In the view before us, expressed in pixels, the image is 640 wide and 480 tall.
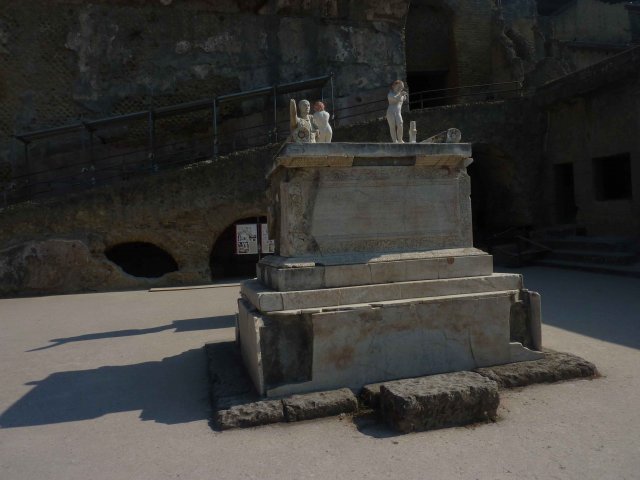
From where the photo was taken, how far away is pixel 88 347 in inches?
250

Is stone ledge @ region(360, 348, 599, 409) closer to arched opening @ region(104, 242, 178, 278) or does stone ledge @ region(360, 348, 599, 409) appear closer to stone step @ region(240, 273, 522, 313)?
stone step @ region(240, 273, 522, 313)

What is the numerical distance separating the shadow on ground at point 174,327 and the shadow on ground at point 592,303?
15.4 ft

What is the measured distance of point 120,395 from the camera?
14.5ft

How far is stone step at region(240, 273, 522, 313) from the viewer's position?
4.10 m

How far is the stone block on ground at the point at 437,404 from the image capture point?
338 cm

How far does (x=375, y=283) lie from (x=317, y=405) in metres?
1.24

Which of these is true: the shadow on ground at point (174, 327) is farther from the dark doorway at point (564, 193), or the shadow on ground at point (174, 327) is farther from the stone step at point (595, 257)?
the dark doorway at point (564, 193)

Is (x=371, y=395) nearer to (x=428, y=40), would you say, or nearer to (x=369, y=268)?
(x=369, y=268)

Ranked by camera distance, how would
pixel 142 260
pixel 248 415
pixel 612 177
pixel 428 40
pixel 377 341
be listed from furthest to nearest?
pixel 428 40
pixel 142 260
pixel 612 177
pixel 377 341
pixel 248 415

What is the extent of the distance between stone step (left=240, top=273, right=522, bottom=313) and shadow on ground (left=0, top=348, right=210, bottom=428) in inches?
39.3

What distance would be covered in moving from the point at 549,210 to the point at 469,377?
1309 cm

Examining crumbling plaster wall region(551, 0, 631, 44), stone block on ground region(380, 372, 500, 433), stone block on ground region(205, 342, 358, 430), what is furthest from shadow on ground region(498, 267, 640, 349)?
crumbling plaster wall region(551, 0, 631, 44)

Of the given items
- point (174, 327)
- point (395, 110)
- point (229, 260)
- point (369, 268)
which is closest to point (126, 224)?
point (229, 260)

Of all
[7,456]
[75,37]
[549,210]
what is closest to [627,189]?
[549,210]
